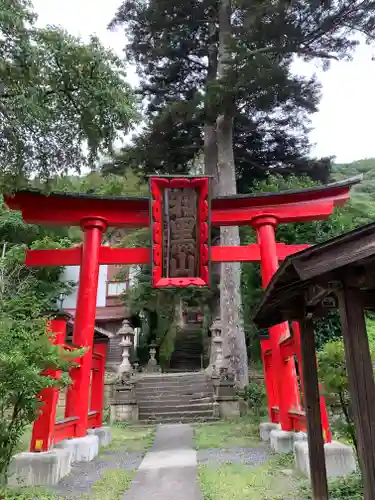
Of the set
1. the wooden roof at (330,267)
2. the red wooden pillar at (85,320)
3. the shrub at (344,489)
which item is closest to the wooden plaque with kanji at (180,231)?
the red wooden pillar at (85,320)

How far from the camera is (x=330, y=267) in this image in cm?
256

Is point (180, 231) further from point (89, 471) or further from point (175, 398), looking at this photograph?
point (175, 398)

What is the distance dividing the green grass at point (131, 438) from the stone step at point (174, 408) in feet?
3.89

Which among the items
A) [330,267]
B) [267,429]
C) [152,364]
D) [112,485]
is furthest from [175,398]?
[330,267]

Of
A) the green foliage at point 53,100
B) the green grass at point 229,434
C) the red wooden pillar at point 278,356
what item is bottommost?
the green grass at point 229,434

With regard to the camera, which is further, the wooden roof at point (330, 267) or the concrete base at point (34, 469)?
the concrete base at point (34, 469)

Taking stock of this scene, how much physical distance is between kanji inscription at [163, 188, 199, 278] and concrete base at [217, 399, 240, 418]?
629 cm

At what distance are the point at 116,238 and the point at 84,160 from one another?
57.8 feet

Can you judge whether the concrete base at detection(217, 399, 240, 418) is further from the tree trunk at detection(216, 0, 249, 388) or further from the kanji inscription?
the kanji inscription

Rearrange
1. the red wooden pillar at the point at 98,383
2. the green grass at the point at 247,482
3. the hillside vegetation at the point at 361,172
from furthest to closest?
1. the hillside vegetation at the point at 361,172
2. the red wooden pillar at the point at 98,383
3. the green grass at the point at 247,482

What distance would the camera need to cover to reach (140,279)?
63.4 ft

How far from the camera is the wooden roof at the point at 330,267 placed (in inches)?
95.3

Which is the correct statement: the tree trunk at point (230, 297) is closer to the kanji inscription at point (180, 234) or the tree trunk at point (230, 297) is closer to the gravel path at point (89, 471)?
the kanji inscription at point (180, 234)

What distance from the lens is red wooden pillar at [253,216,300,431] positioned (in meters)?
6.88
